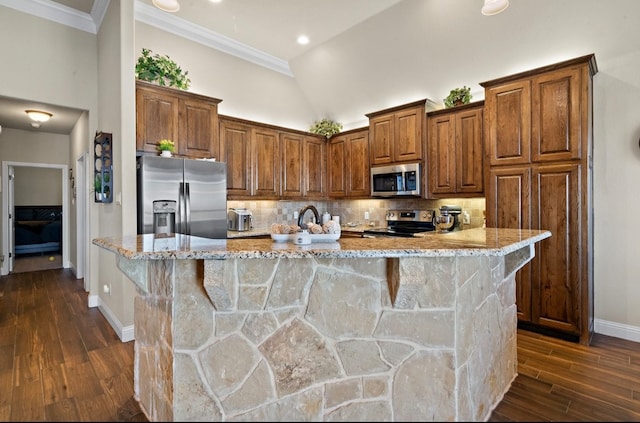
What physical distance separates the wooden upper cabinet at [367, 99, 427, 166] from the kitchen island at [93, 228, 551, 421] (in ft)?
8.95

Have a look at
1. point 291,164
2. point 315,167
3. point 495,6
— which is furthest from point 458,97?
point 291,164

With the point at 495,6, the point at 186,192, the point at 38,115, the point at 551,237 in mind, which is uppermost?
the point at 495,6

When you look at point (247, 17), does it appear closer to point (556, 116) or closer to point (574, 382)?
point (556, 116)

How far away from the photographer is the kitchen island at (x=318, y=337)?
1614 mm

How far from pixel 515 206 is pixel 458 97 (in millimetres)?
1516

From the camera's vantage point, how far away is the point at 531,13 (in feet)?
10.7

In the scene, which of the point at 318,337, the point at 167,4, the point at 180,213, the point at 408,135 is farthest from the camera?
the point at 408,135

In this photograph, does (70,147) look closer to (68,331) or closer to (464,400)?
(68,331)

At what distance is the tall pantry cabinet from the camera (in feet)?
9.70

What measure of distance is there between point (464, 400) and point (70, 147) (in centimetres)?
735

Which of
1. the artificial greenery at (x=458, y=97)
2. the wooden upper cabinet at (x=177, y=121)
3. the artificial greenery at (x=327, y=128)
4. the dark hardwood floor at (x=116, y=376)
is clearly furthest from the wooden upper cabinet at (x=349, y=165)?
the dark hardwood floor at (x=116, y=376)

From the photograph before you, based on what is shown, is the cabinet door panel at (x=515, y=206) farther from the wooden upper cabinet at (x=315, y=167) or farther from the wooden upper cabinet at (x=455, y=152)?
the wooden upper cabinet at (x=315, y=167)

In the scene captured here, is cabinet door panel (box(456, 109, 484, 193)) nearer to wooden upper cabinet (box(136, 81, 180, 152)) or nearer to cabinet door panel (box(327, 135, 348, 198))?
cabinet door panel (box(327, 135, 348, 198))

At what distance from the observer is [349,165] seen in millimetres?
5125
